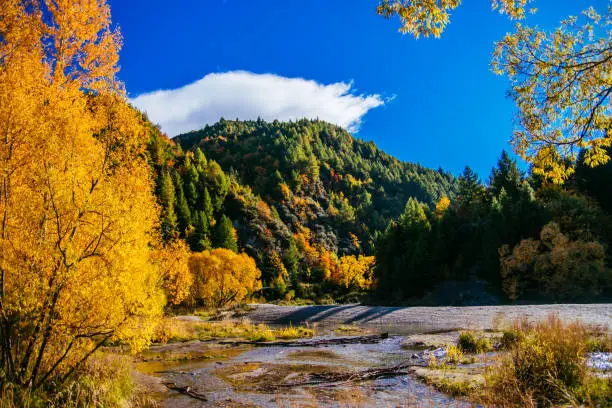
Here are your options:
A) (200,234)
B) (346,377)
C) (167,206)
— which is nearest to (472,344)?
(346,377)

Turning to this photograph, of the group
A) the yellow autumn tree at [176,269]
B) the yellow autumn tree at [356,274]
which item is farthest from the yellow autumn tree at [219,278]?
the yellow autumn tree at [356,274]

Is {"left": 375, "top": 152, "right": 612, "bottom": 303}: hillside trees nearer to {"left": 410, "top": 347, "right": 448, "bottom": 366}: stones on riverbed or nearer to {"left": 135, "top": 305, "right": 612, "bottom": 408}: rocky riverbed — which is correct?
{"left": 135, "top": 305, "right": 612, "bottom": 408}: rocky riverbed

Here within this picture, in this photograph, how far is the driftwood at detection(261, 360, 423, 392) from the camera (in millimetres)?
13445

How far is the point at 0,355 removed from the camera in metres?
10.2

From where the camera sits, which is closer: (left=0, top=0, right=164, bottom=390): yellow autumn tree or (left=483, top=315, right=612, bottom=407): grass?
(left=483, top=315, right=612, bottom=407): grass

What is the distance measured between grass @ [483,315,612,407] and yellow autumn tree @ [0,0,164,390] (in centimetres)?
874

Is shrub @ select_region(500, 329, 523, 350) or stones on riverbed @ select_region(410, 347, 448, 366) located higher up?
shrub @ select_region(500, 329, 523, 350)

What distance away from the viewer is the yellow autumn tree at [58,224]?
9.23 meters

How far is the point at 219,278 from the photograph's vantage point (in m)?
62.4

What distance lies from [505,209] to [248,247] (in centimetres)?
8759

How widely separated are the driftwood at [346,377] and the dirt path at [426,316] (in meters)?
11.3

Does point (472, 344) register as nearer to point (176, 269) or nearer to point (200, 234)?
point (176, 269)

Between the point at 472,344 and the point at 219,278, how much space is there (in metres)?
50.4

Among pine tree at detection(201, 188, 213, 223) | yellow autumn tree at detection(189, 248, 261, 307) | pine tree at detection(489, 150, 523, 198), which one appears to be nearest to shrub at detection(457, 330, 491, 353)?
yellow autumn tree at detection(189, 248, 261, 307)
